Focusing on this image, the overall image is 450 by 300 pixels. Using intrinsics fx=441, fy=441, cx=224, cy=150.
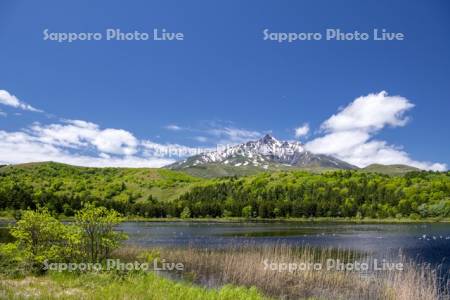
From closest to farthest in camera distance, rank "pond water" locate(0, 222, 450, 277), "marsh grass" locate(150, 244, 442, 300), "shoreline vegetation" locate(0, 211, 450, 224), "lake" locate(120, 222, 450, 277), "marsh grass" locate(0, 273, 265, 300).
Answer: "marsh grass" locate(0, 273, 265, 300) < "marsh grass" locate(150, 244, 442, 300) < "lake" locate(120, 222, 450, 277) < "pond water" locate(0, 222, 450, 277) < "shoreline vegetation" locate(0, 211, 450, 224)

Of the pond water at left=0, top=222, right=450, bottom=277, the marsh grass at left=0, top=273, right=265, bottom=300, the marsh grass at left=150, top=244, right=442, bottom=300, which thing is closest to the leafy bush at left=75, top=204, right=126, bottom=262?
the marsh grass at left=0, top=273, right=265, bottom=300

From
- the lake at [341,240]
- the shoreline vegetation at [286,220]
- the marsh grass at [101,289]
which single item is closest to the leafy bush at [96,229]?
the marsh grass at [101,289]

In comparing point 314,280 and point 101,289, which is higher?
point 101,289

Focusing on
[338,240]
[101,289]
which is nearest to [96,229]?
[101,289]

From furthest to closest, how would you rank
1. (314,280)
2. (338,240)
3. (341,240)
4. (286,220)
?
1. (286,220)
2. (341,240)
3. (338,240)
4. (314,280)

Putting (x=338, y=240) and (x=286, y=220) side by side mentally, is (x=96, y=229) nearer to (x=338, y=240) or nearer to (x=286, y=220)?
(x=338, y=240)

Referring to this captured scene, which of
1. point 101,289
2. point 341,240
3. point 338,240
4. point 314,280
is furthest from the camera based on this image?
point 341,240

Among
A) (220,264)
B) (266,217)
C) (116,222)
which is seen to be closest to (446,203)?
(266,217)

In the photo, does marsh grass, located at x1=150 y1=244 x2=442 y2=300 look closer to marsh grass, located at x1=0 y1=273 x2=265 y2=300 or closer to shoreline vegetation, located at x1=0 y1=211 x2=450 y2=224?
marsh grass, located at x1=0 y1=273 x2=265 y2=300

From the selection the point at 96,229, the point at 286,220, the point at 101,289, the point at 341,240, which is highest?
the point at 96,229

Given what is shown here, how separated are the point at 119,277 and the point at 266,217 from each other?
172 meters

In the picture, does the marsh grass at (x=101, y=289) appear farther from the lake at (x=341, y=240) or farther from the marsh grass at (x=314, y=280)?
the lake at (x=341, y=240)

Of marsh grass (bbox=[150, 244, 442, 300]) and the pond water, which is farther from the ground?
marsh grass (bbox=[150, 244, 442, 300])

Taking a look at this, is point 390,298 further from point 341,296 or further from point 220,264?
point 220,264
